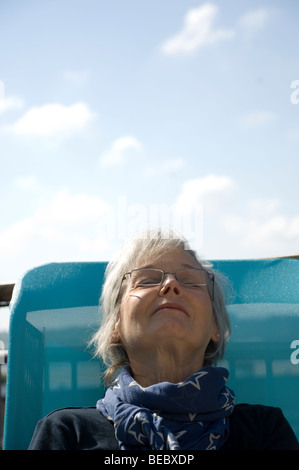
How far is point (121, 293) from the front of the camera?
1.80 meters

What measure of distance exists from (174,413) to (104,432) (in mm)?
225

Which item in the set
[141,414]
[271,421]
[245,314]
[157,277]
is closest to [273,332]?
[245,314]

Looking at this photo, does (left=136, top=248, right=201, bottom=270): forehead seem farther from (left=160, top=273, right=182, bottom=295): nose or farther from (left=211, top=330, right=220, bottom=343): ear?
(left=211, top=330, right=220, bottom=343): ear

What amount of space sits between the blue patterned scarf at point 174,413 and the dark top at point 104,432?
1.4 inches

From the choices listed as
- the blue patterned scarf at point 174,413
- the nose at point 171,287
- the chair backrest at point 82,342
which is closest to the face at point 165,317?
the nose at point 171,287

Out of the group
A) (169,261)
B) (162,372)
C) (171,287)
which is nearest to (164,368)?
(162,372)

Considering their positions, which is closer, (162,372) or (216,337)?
(162,372)

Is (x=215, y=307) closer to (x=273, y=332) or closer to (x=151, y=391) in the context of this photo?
(x=273, y=332)

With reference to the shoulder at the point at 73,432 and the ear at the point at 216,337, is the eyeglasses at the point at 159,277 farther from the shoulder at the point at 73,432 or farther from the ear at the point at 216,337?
the shoulder at the point at 73,432

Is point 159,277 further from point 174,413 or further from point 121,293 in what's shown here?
point 174,413

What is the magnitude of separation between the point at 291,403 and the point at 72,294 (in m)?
0.90

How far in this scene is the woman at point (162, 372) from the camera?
1.51m

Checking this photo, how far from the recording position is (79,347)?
1893 millimetres

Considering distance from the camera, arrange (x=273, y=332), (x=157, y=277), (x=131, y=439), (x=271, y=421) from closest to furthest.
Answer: (x=131, y=439) → (x=271, y=421) → (x=157, y=277) → (x=273, y=332)
